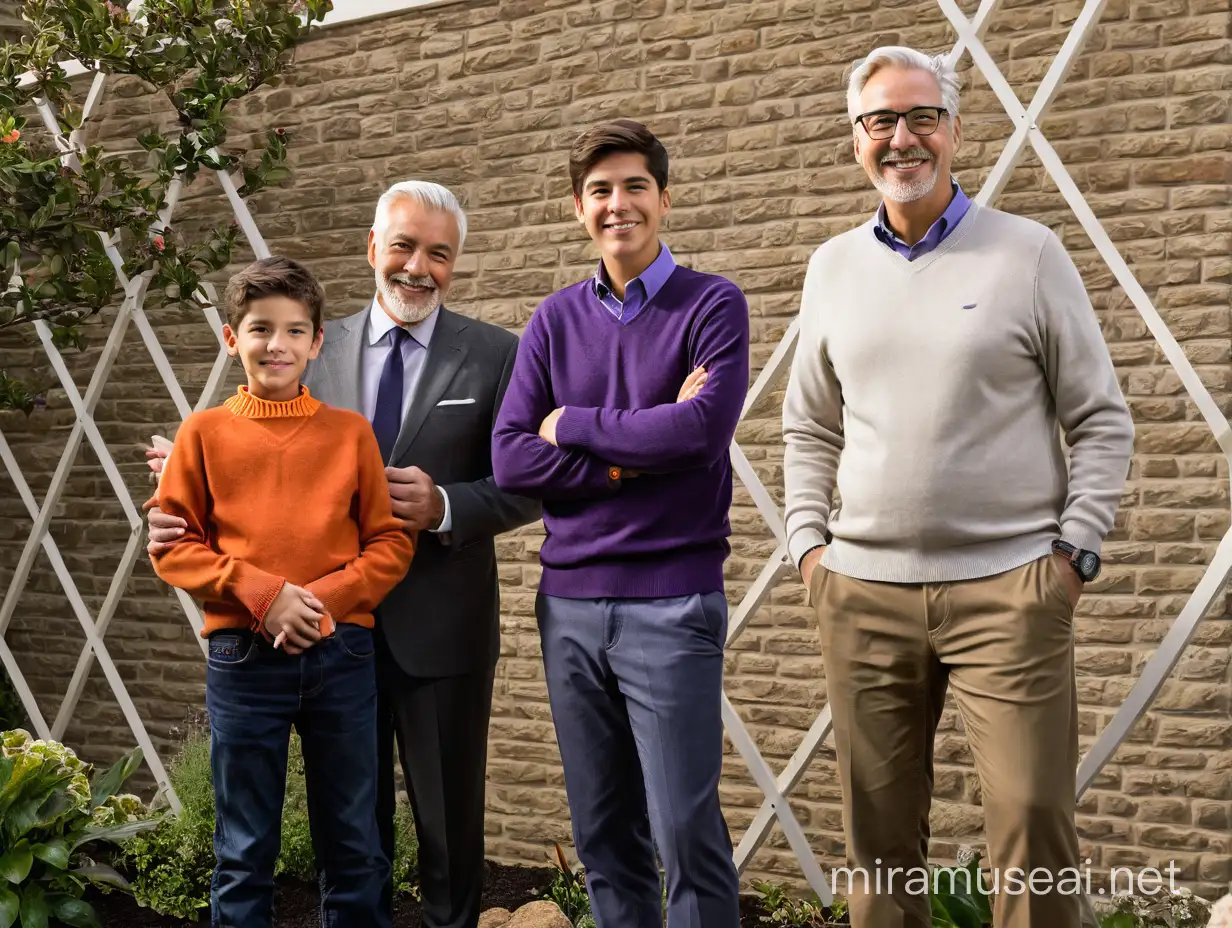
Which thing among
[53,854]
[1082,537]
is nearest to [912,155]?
[1082,537]

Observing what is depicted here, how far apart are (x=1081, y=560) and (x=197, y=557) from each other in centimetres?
161

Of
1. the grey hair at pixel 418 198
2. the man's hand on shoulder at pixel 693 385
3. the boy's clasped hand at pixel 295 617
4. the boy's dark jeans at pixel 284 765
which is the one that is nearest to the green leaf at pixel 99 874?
the boy's dark jeans at pixel 284 765

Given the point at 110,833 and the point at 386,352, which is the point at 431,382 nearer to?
the point at 386,352

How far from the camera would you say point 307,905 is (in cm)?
380

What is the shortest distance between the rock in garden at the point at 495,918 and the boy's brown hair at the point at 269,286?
1.87 metres

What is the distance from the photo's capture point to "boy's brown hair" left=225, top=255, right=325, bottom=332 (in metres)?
2.43

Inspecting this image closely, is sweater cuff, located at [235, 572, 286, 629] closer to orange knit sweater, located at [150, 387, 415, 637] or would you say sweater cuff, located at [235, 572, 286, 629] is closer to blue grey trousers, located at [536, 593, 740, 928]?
orange knit sweater, located at [150, 387, 415, 637]

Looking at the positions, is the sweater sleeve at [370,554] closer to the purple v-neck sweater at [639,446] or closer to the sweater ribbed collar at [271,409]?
the sweater ribbed collar at [271,409]

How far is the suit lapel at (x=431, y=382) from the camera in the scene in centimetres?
261

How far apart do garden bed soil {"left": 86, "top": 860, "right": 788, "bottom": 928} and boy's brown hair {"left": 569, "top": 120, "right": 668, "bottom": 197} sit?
85.3 inches

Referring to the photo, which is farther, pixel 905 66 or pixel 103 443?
pixel 103 443

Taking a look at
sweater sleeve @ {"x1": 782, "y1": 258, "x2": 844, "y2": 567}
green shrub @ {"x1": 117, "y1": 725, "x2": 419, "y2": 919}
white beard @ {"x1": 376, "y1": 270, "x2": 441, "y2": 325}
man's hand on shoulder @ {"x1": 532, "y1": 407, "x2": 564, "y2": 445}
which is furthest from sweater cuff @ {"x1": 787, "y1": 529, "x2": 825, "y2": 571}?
green shrub @ {"x1": 117, "y1": 725, "x2": 419, "y2": 919}

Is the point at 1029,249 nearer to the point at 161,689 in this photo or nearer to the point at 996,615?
the point at 996,615

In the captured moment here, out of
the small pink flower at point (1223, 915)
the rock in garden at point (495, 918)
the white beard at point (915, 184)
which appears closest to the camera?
the small pink flower at point (1223, 915)
